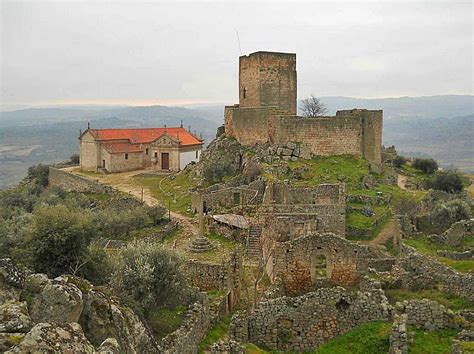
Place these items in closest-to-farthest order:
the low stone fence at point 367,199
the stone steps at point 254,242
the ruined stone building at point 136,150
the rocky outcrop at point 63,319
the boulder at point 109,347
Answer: the rocky outcrop at point 63,319 → the boulder at point 109,347 → the stone steps at point 254,242 → the low stone fence at point 367,199 → the ruined stone building at point 136,150

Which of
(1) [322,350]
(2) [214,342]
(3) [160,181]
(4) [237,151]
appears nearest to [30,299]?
(2) [214,342]

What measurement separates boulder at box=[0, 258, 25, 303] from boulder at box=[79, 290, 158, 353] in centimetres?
112

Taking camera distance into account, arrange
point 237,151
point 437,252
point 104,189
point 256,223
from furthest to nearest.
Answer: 1. point 104,189
2. point 237,151
3. point 256,223
4. point 437,252

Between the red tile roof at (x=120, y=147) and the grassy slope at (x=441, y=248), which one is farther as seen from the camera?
the red tile roof at (x=120, y=147)

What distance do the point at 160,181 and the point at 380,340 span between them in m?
32.7

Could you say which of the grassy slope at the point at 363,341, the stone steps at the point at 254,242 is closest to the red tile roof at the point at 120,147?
the stone steps at the point at 254,242

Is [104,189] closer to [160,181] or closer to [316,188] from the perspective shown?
[160,181]

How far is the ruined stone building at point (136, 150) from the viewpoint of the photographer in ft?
159

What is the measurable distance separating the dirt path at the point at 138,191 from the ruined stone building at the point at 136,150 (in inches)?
59.9

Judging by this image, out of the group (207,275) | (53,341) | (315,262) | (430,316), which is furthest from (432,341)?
(53,341)

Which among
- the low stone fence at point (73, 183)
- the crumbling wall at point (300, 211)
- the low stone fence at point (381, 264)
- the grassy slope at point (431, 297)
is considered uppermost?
the crumbling wall at point (300, 211)

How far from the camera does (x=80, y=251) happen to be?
16312 millimetres

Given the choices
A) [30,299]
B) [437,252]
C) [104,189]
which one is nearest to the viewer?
[30,299]

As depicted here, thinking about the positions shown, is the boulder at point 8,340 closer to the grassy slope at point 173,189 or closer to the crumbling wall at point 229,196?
the crumbling wall at point 229,196
